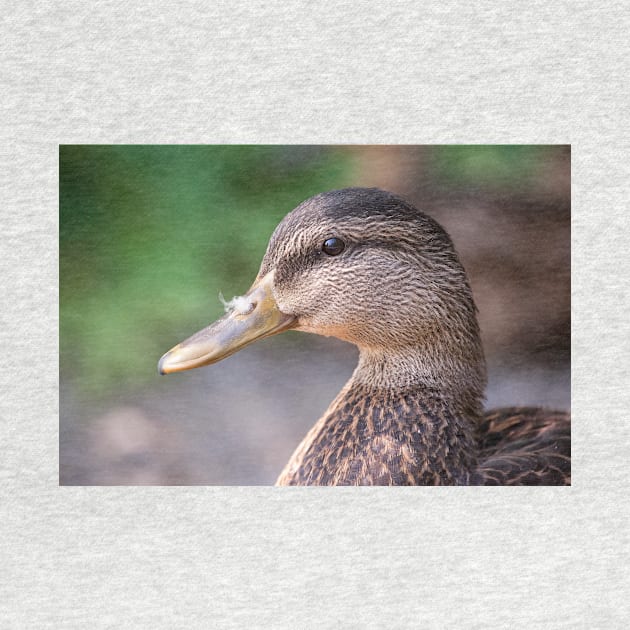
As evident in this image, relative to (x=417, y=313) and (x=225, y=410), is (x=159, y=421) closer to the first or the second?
(x=225, y=410)

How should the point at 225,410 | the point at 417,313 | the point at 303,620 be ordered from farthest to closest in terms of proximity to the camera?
the point at 225,410 < the point at 303,620 < the point at 417,313

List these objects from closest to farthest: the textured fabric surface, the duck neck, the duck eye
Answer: the duck eye, the duck neck, the textured fabric surface

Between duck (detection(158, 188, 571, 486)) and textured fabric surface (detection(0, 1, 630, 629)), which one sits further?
textured fabric surface (detection(0, 1, 630, 629))

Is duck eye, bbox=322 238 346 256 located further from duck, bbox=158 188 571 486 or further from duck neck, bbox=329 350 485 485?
duck neck, bbox=329 350 485 485

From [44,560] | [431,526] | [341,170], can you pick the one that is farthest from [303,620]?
[341,170]

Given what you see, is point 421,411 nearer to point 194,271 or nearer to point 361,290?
point 361,290

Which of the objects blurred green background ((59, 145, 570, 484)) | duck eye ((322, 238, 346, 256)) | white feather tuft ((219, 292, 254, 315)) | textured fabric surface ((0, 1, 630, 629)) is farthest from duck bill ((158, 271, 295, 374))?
textured fabric surface ((0, 1, 630, 629))

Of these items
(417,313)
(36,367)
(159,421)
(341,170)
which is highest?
(341,170)
